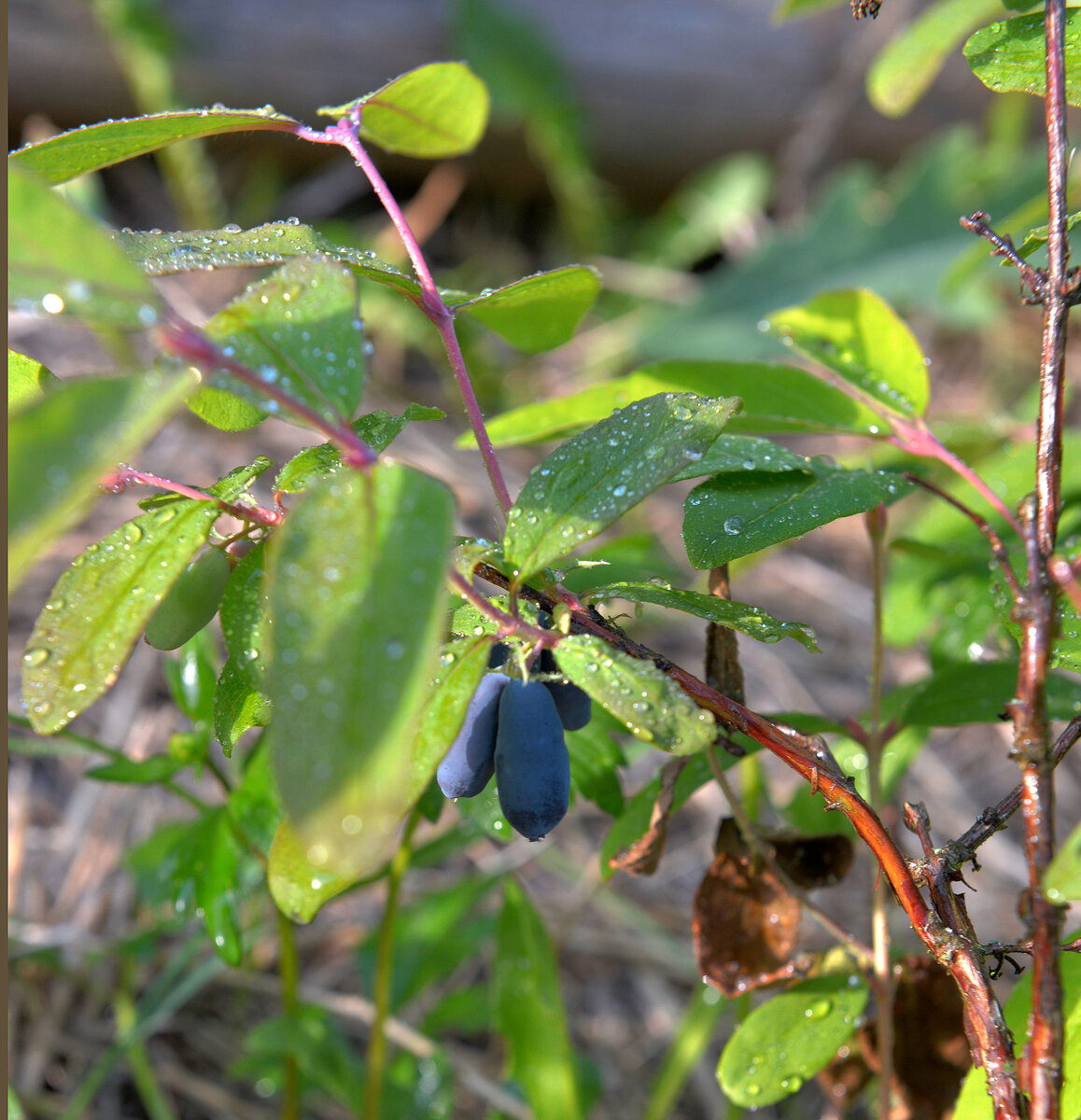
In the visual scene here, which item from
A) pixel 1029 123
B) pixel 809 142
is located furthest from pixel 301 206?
pixel 1029 123

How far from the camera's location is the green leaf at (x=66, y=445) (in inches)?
15.4

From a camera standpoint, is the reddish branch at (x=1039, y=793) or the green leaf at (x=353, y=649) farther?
the reddish branch at (x=1039, y=793)

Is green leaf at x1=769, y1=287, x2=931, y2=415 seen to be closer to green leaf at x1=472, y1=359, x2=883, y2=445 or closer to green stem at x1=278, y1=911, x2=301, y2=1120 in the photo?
green leaf at x1=472, y1=359, x2=883, y2=445

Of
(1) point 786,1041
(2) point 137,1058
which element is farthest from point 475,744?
(2) point 137,1058

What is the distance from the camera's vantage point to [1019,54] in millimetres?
716

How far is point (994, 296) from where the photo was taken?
298 centimetres

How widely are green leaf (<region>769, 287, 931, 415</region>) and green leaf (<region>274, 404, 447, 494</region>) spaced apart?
42 centimetres

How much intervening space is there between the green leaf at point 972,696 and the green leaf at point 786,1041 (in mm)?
232

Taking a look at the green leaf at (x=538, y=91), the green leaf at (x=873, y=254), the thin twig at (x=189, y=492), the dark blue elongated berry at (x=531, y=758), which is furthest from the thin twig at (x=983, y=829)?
the green leaf at (x=538, y=91)

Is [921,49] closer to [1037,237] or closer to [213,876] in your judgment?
[1037,237]

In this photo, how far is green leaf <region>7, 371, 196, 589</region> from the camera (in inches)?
15.4

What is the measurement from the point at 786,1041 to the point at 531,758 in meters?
0.40

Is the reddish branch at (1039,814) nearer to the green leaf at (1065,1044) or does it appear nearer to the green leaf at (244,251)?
the green leaf at (1065,1044)

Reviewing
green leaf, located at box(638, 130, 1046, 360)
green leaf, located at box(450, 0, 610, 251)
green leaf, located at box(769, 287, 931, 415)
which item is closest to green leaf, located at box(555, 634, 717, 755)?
green leaf, located at box(769, 287, 931, 415)
